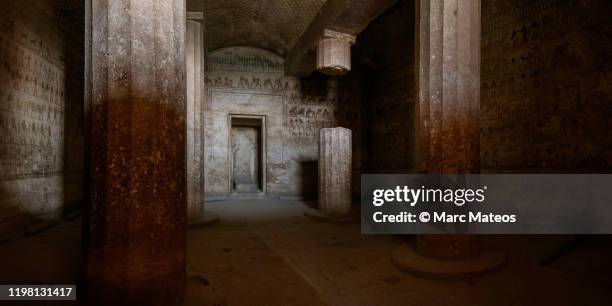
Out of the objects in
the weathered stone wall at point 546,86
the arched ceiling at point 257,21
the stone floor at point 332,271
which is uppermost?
the arched ceiling at point 257,21

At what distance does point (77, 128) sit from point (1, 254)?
152 inches

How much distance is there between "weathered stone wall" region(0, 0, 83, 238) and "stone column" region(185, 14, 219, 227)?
2382mm

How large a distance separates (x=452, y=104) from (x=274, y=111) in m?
8.20

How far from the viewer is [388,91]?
1152 centimetres

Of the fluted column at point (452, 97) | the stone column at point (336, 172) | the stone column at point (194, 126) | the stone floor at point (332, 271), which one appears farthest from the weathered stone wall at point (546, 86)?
the stone column at point (194, 126)

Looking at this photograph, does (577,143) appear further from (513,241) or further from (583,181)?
(513,241)

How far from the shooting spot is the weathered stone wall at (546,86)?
5.31 m

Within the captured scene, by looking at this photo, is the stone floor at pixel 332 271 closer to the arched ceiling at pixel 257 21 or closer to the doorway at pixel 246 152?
the arched ceiling at pixel 257 21

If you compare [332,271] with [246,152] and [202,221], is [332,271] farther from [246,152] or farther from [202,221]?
[246,152]

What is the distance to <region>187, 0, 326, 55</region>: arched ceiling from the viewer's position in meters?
7.89

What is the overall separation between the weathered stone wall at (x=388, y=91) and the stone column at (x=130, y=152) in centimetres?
795

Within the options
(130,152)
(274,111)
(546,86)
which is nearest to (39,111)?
(130,152)

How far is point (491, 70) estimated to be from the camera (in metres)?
7.10

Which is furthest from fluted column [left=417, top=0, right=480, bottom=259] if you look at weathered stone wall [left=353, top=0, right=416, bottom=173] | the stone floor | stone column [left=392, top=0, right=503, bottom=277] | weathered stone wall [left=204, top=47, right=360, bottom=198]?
weathered stone wall [left=204, top=47, right=360, bottom=198]
